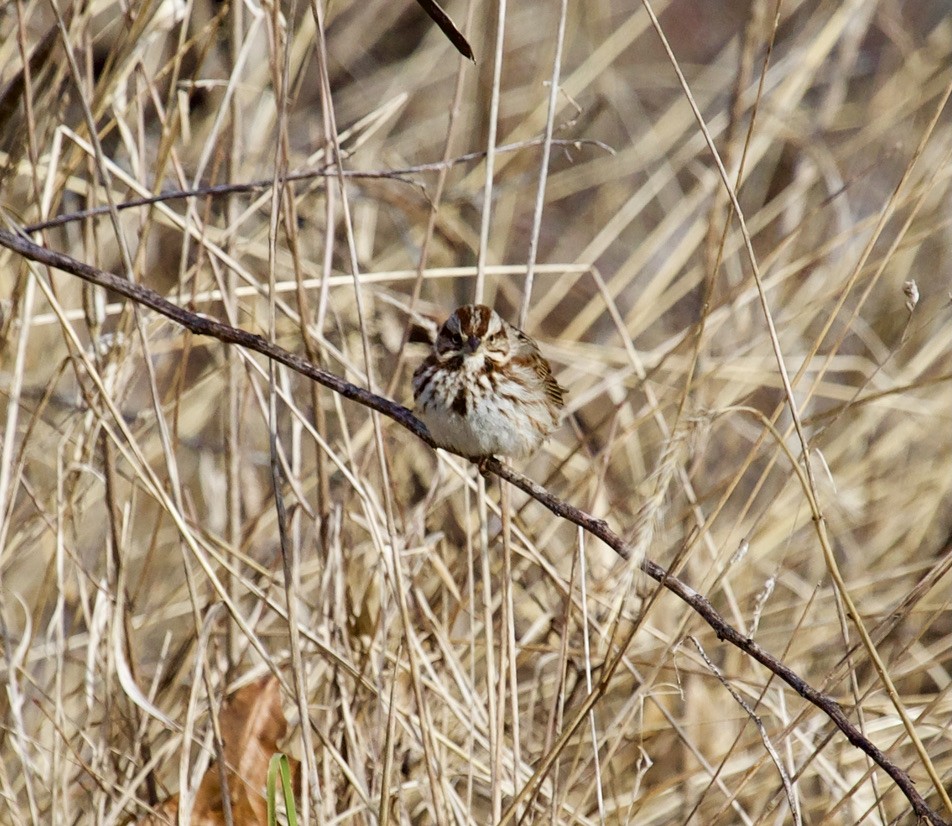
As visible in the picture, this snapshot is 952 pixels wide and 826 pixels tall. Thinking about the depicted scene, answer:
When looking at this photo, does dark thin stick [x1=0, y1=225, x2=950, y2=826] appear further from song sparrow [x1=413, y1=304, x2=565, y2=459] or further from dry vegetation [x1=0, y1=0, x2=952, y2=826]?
song sparrow [x1=413, y1=304, x2=565, y2=459]

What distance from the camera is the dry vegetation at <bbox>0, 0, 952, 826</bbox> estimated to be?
7.45 feet

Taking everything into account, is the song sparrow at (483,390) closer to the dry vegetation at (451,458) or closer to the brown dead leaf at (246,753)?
the dry vegetation at (451,458)

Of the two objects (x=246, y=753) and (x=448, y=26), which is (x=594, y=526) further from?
(x=246, y=753)

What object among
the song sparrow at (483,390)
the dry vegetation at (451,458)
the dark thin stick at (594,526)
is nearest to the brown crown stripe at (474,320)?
the song sparrow at (483,390)

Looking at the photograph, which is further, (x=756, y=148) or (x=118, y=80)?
(x=756, y=148)

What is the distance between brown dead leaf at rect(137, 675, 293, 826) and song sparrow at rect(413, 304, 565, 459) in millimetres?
720

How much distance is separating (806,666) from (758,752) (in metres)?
0.88

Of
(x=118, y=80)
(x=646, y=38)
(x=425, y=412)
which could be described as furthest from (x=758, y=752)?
(x=646, y=38)

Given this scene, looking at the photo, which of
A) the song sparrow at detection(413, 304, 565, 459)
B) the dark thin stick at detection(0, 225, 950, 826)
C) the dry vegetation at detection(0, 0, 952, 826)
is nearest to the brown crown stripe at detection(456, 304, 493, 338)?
the song sparrow at detection(413, 304, 565, 459)

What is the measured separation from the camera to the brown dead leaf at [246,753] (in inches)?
104

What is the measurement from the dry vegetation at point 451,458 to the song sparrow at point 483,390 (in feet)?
0.45

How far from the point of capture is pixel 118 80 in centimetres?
263

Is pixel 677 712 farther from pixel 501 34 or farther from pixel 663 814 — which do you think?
pixel 501 34

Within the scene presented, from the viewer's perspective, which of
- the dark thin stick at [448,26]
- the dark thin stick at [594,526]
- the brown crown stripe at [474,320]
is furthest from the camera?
the brown crown stripe at [474,320]
